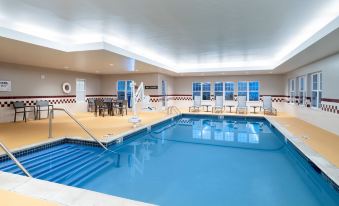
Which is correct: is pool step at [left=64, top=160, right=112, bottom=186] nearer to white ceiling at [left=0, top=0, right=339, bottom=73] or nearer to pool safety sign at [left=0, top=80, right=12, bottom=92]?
white ceiling at [left=0, top=0, right=339, bottom=73]

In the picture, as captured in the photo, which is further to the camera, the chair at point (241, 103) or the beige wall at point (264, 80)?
the beige wall at point (264, 80)

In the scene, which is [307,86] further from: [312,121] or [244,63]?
[244,63]

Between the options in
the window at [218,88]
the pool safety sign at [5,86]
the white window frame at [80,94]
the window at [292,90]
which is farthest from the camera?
the window at [218,88]

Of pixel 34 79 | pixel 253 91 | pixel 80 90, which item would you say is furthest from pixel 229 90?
pixel 34 79

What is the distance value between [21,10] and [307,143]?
594 cm

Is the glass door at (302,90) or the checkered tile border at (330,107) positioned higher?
the glass door at (302,90)

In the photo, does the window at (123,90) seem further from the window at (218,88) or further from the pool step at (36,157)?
the pool step at (36,157)

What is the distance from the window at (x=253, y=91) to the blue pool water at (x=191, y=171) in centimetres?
693

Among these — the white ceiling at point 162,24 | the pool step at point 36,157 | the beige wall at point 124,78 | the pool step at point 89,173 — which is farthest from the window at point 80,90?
the pool step at point 89,173

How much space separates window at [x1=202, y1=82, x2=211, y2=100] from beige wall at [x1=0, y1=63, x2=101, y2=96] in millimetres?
7082

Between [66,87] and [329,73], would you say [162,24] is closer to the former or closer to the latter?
[329,73]

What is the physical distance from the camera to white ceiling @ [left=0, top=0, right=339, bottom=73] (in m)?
3.36

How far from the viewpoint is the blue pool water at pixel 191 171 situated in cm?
272

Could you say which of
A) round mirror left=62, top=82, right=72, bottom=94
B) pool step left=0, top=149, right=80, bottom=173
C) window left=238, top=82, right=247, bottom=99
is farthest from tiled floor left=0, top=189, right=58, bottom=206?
window left=238, top=82, right=247, bottom=99
